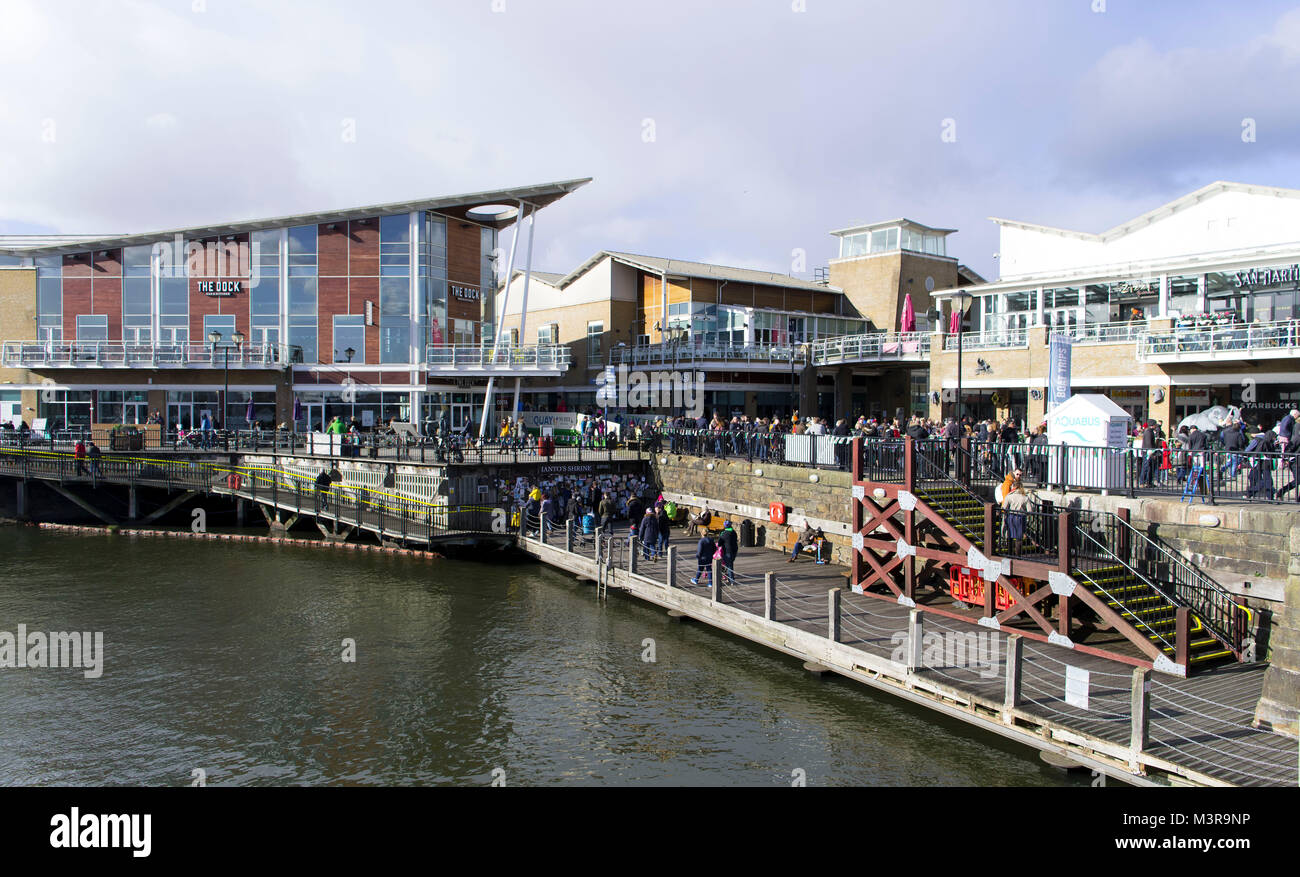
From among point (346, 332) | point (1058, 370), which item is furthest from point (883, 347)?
point (346, 332)

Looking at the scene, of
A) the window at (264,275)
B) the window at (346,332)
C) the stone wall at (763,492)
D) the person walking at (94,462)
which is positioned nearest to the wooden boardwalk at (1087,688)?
the stone wall at (763,492)

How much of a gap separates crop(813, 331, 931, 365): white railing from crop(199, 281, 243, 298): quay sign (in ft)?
95.8

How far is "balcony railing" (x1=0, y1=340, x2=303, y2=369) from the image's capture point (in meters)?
38.1

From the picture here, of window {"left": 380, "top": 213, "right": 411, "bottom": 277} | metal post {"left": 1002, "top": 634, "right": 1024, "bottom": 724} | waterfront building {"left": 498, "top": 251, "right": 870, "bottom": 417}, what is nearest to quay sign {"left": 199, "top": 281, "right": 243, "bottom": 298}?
window {"left": 380, "top": 213, "right": 411, "bottom": 277}

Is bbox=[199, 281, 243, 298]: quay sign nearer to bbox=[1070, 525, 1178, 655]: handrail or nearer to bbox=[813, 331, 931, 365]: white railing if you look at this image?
bbox=[813, 331, 931, 365]: white railing

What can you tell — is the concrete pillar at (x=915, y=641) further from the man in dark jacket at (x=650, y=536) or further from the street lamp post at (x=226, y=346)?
the street lamp post at (x=226, y=346)

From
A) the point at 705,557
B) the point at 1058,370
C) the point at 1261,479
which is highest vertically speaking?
the point at 1058,370

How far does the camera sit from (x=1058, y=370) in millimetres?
23438

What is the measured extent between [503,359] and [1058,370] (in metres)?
24.5

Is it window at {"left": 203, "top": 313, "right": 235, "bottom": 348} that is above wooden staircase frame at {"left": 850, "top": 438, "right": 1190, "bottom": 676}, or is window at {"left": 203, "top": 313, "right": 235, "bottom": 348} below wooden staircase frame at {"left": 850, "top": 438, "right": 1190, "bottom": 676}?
above

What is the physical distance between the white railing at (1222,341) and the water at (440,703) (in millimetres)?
18292

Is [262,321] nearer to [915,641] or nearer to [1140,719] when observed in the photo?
[915,641]
